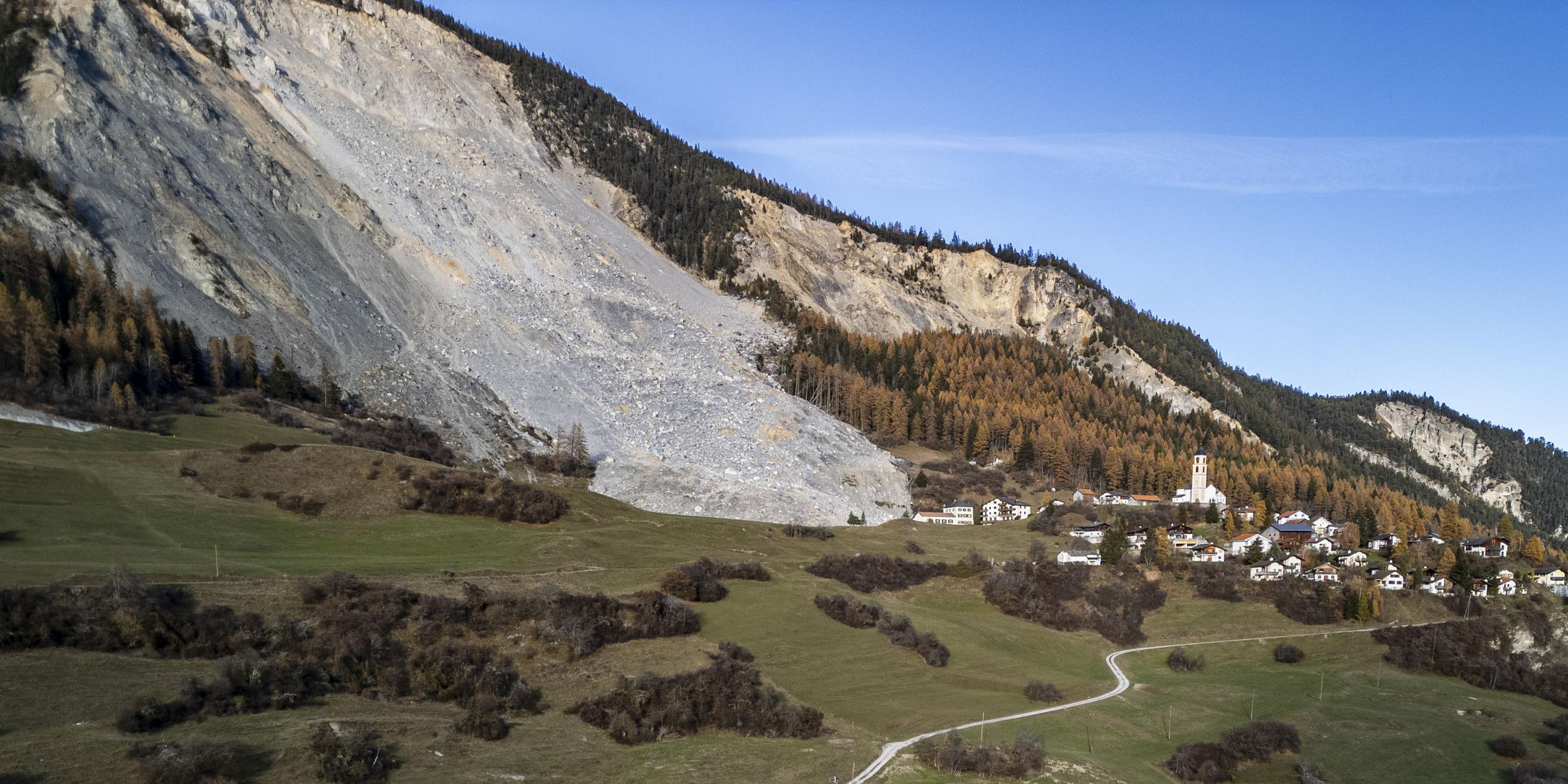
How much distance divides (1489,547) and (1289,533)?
19.8 meters

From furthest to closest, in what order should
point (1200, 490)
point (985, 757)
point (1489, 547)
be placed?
point (1200, 490)
point (1489, 547)
point (985, 757)

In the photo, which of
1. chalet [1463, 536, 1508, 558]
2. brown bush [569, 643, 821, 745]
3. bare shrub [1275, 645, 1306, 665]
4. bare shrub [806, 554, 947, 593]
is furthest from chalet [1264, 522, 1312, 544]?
brown bush [569, 643, 821, 745]

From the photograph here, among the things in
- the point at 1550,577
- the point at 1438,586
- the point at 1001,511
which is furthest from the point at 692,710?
the point at 1550,577

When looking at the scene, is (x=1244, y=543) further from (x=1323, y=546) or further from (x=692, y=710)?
(x=692, y=710)

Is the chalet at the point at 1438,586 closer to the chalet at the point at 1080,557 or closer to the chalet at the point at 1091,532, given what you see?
the chalet at the point at 1080,557

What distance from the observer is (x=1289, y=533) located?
3925 inches

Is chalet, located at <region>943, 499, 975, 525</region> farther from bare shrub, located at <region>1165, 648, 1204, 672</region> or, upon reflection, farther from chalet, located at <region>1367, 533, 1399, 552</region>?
bare shrub, located at <region>1165, 648, 1204, 672</region>

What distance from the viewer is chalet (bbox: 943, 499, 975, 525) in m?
108

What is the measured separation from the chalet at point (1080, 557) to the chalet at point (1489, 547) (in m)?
42.9

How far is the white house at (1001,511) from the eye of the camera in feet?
366

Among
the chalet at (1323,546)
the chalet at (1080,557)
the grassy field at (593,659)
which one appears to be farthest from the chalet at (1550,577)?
the chalet at (1080,557)

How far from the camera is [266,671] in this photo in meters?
36.4

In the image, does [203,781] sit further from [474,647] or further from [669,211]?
[669,211]

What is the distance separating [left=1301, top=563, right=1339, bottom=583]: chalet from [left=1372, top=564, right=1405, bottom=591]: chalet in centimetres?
289
